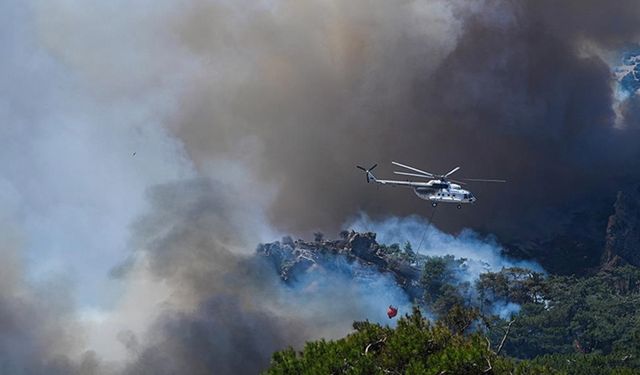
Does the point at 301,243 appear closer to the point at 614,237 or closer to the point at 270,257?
the point at 270,257

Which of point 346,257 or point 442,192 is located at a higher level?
point 346,257

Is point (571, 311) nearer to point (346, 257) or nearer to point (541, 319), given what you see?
point (541, 319)

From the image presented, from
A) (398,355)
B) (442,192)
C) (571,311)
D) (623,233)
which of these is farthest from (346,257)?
(398,355)

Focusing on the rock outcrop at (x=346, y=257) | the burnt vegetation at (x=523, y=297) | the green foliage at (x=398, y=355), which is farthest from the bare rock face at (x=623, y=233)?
the green foliage at (x=398, y=355)

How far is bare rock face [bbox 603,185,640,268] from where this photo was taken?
395 feet

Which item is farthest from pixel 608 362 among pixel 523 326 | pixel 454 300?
pixel 454 300

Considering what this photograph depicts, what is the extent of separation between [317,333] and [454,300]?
19.0 metres

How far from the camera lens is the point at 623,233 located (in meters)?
122

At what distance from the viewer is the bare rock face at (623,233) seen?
120 m

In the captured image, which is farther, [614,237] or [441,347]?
[614,237]

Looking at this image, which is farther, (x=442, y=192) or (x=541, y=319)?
(x=541, y=319)

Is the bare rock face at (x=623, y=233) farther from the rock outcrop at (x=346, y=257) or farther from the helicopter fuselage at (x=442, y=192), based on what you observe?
the helicopter fuselage at (x=442, y=192)

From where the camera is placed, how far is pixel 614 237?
121125 mm

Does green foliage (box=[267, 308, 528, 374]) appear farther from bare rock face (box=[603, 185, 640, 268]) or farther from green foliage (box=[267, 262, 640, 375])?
bare rock face (box=[603, 185, 640, 268])
